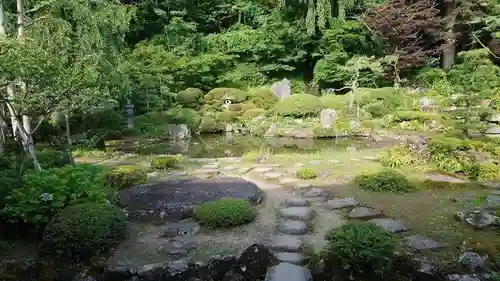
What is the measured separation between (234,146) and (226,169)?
4.92 metres

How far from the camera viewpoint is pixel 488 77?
49.6 feet

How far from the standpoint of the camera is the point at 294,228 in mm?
5383

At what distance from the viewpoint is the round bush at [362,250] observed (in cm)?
425

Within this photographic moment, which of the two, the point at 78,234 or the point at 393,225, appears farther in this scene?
the point at 393,225

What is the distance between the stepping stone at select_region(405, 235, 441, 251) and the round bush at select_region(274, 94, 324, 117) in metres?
11.9

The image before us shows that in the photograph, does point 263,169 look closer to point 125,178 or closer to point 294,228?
point 125,178

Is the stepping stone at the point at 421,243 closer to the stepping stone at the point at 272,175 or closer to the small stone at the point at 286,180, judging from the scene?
the small stone at the point at 286,180

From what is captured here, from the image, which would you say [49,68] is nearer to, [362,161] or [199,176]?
[199,176]

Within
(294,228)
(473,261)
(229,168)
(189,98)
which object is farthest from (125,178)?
(189,98)

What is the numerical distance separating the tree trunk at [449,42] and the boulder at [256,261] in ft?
58.9

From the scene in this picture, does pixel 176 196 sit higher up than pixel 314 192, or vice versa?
pixel 176 196

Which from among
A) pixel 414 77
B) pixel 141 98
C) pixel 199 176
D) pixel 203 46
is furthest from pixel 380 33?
pixel 199 176

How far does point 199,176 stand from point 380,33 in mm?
14410

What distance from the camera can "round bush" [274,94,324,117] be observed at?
54.8 ft
